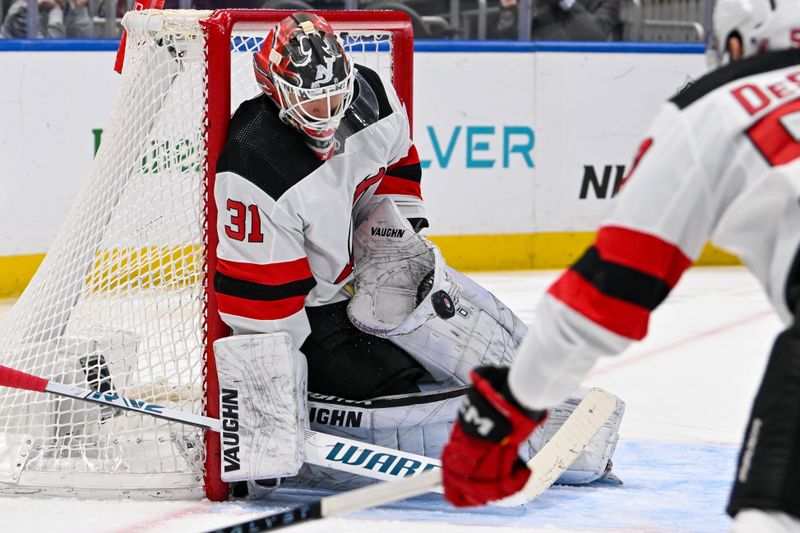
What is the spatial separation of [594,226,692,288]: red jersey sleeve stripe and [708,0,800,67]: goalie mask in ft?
0.89

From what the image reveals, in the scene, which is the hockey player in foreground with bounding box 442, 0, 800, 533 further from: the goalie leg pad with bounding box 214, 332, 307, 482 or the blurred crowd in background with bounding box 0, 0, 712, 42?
the blurred crowd in background with bounding box 0, 0, 712, 42

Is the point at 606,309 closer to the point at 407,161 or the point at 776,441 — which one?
the point at 776,441

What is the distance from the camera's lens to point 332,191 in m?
2.62

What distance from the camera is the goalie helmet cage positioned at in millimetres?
2668

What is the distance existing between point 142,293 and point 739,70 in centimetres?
178

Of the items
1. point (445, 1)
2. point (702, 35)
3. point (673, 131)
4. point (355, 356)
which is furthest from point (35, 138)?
point (673, 131)

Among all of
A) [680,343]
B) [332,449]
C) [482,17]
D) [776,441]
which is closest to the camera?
[776,441]

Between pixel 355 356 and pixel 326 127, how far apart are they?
1.72 ft

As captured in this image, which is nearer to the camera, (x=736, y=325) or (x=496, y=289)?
(x=736, y=325)

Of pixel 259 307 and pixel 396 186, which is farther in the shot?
pixel 396 186

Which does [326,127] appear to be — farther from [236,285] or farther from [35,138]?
[35,138]

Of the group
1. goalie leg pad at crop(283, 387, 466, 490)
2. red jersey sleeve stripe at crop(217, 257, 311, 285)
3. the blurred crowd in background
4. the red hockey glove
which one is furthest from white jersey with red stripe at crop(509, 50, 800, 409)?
the blurred crowd in background

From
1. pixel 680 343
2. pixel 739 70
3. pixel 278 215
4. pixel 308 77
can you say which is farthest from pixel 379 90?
pixel 680 343

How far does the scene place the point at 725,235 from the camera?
1.34 meters
